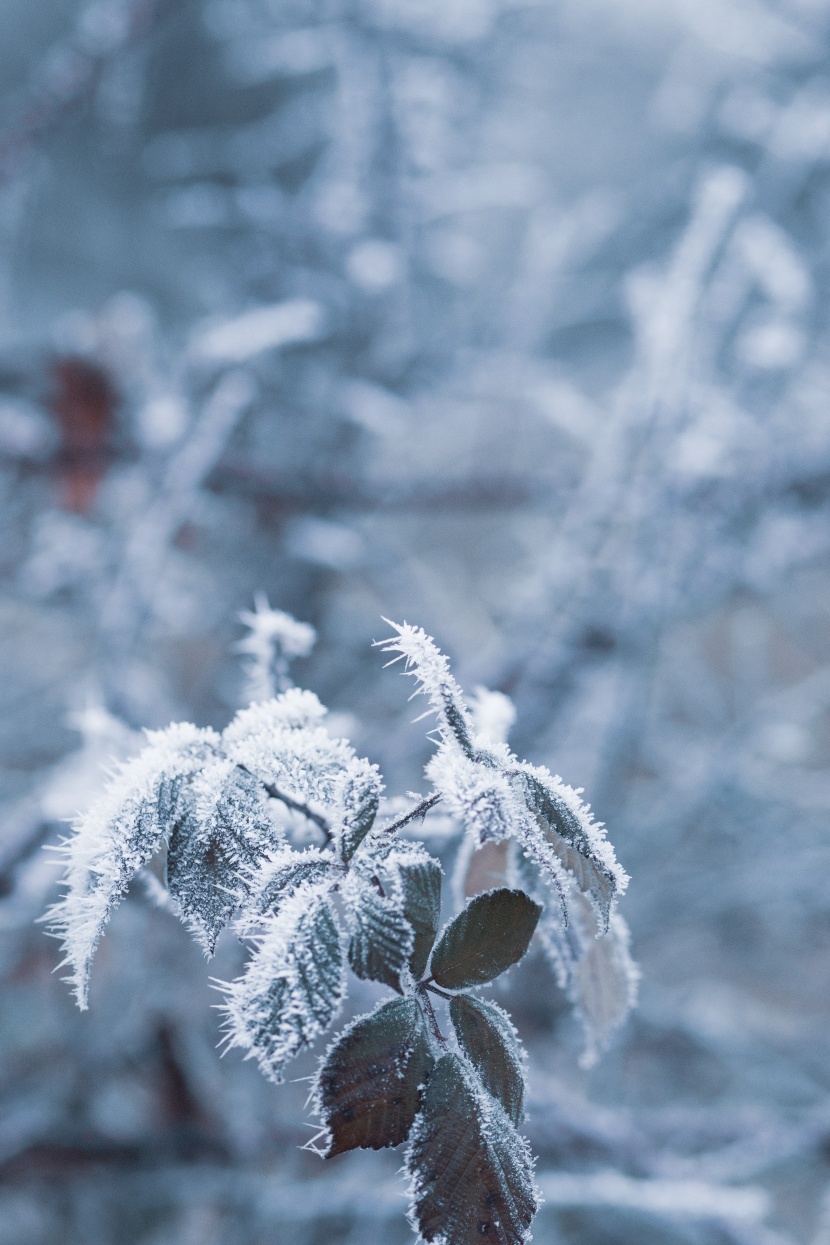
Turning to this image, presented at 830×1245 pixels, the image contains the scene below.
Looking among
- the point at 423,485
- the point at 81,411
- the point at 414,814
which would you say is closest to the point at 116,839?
the point at 414,814

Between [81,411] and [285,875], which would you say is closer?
[285,875]

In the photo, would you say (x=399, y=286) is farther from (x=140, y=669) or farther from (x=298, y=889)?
(x=298, y=889)

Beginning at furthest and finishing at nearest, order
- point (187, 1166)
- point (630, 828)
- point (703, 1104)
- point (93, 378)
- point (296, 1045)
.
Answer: point (703, 1104), point (93, 378), point (630, 828), point (187, 1166), point (296, 1045)

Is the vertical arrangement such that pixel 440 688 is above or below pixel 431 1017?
above

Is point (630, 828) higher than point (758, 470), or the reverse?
point (758, 470)

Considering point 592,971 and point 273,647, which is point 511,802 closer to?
point 592,971

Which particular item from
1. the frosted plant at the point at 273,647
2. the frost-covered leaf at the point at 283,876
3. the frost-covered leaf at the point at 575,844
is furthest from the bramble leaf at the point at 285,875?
the frosted plant at the point at 273,647

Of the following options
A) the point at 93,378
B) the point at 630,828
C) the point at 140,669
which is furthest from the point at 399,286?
the point at 630,828

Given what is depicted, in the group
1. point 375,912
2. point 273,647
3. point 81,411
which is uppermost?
point 81,411
